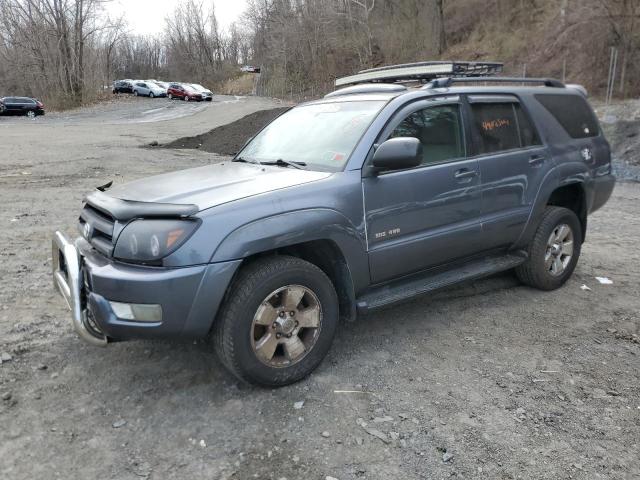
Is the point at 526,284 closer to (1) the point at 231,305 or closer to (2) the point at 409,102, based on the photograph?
(2) the point at 409,102

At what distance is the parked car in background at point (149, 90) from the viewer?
5122 cm

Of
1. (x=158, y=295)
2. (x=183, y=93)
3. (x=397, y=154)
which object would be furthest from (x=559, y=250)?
(x=183, y=93)

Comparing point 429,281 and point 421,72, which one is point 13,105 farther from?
point 429,281

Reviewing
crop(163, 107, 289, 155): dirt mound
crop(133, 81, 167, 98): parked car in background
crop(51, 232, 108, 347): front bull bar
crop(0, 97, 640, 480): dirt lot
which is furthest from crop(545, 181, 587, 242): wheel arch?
crop(133, 81, 167, 98): parked car in background

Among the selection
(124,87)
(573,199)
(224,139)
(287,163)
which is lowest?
(224,139)

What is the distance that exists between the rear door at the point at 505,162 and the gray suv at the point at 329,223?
0.02 meters

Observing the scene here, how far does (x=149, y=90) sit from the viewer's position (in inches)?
2031

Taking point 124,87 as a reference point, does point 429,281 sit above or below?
below

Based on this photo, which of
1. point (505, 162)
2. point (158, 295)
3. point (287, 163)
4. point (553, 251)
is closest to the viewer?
point (158, 295)

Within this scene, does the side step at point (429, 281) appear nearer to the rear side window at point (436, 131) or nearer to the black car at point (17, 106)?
the rear side window at point (436, 131)

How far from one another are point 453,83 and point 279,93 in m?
50.1

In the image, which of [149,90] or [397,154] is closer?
[397,154]

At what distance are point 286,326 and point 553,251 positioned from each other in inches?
116

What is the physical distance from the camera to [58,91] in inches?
1666
